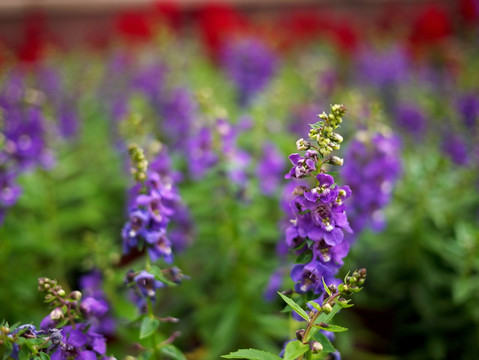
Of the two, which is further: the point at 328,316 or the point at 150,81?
the point at 150,81

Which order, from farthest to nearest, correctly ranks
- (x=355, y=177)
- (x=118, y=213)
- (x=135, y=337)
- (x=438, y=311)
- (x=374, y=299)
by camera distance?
1. (x=118, y=213)
2. (x=374, y=299)
3. (x=438, y=311)
4. (x=355, y=177)
5. (x=135, y=337)

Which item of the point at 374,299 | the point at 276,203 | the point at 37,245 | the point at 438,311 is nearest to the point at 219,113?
the point at 276,203

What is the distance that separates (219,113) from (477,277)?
188cm

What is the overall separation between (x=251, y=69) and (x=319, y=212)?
408 centimetres

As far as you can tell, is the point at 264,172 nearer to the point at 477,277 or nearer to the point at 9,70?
the point at 477,277

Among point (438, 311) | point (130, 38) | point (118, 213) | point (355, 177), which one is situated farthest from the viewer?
point (130, 38)

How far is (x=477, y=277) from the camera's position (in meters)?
2.95

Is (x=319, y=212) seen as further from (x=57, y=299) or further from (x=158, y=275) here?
(x=57, y=299)

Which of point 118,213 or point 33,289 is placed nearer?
point 33,289

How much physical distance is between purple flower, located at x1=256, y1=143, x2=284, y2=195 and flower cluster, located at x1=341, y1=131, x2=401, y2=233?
742 mm

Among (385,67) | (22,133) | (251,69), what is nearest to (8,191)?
(22,133)

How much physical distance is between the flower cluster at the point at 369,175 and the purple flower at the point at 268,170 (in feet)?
2.44

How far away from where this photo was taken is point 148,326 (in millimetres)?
1878

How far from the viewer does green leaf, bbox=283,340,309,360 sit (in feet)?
4.84
